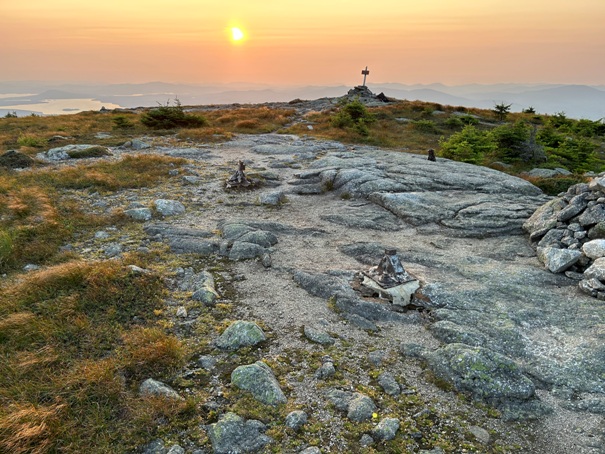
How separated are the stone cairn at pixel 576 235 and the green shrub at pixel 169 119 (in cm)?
3033

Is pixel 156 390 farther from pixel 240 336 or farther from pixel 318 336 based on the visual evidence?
pixel 318 336

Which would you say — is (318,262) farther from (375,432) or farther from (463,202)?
(463,202)

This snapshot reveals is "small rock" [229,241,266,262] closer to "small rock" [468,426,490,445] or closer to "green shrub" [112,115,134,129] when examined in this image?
"small rock" [468,426,490,445]

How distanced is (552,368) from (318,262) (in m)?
5.95

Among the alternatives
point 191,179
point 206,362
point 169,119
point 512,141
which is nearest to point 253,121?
point 169,119

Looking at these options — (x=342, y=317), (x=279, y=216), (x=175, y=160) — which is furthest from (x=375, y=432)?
(x=175, y=160)

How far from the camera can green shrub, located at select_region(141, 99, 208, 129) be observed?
3406 cm

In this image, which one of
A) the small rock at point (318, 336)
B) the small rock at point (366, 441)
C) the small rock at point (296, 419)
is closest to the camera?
the small rock at point (366, 441)

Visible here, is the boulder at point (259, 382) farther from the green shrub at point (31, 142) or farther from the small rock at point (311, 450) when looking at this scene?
the green shrub at point (31, 142)

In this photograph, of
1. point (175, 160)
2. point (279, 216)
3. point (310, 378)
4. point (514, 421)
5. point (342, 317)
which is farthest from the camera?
point (175, 160)

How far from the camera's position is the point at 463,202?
15.4 metres

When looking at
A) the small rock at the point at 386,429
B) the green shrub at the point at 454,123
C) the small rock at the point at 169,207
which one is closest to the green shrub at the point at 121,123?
the small rock at the point at 169,207

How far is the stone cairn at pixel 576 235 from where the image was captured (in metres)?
9.41

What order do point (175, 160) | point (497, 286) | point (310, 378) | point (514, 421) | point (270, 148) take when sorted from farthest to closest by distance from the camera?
point (270, 148)
point (175, 160)
point (497, 286)
point (310, 378)
point (514, 421)
